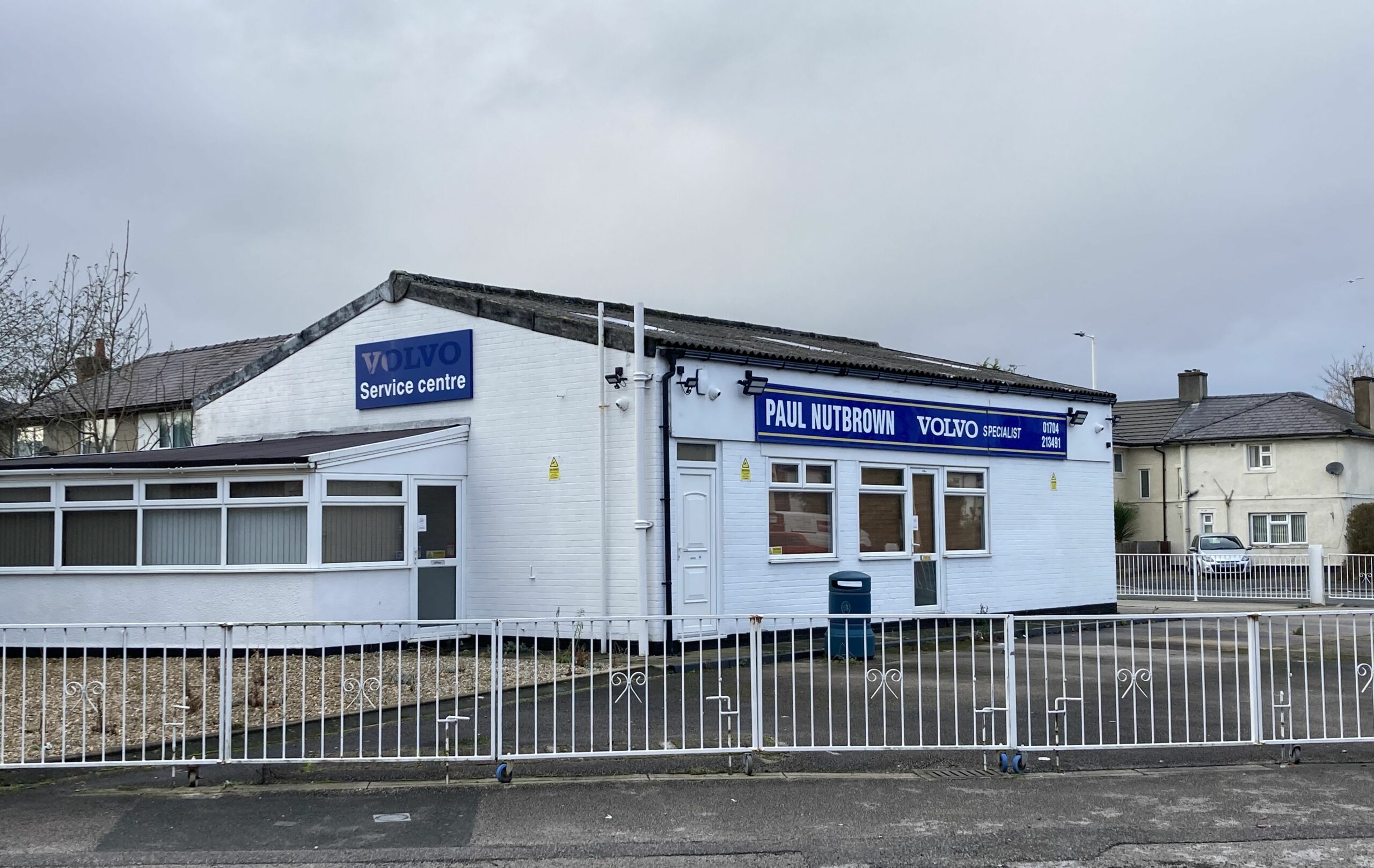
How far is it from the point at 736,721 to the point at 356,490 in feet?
24.2

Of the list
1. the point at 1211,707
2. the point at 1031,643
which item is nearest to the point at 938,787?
the point at 1211,707

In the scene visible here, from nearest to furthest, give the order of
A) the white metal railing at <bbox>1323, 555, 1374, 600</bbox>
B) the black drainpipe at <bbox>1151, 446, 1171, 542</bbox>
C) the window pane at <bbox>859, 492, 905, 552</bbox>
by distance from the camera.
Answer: the window pane at <bbox>859, 492, 905, 552</bbox> → the white metal railing at <bbox>1323, 555, 1374, 600</bbox> → the black drainpipe at <bbox>1151, 446, 1171, 542</bbox>

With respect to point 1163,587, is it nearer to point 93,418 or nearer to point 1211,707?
point 1211,707

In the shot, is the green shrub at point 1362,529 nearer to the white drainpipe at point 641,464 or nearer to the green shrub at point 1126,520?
the green shrub at point 1126,520

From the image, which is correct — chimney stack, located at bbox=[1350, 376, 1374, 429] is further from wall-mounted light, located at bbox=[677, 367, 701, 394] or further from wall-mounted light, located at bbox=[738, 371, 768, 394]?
wall-mounted light, located at bbox=[677, 367, 701, 394]

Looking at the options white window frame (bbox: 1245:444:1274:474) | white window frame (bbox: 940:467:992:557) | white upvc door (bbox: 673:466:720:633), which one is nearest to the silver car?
white window frame (bbox: 1245:444:1274:474)

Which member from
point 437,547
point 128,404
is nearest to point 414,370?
point 437,547

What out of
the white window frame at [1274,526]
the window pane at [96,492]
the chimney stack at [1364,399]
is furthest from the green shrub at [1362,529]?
the window pane at [96,492]

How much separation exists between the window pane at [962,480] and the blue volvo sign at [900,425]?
381 mm

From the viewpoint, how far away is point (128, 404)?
103 ft

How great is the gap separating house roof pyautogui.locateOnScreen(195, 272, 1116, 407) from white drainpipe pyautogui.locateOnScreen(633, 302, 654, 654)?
0.80ft

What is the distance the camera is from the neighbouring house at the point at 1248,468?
4594 centimetres

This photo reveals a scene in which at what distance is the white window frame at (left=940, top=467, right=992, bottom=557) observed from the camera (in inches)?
789

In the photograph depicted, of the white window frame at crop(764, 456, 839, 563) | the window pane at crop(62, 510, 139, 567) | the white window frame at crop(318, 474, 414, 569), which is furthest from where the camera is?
the white window frame at crop(764, 456, 839, 563)
